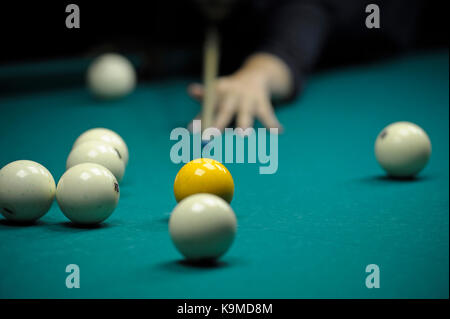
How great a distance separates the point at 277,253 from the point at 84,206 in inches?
23.5

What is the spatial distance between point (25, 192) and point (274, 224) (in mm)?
762

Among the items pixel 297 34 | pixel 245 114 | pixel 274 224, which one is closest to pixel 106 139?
pixel 274 224

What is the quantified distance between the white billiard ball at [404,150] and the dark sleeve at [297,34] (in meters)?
1.83

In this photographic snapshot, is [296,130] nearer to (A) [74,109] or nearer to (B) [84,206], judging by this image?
(A) [74,109]

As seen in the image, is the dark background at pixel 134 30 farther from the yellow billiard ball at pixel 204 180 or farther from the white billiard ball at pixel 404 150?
the yellow billiard ball at pixel 204 180

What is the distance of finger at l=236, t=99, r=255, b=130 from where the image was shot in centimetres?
354

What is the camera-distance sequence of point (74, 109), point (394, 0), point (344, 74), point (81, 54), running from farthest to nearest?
point (81, 54) < point (394, 0) < point (344, 74) < point (74, 109)

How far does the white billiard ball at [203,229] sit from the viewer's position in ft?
5.31

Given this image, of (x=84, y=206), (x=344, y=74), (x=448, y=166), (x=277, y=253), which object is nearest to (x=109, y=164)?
(x=84, y=206)

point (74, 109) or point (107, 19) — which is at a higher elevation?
point (107, 19)

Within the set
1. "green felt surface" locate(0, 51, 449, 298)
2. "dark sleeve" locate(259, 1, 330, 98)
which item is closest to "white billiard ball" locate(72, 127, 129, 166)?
"green felt surface" locate(0, 51, 449, 298)

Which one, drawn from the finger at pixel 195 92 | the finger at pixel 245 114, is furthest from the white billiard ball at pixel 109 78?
the finger at pixel 245 114

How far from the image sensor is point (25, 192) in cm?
199

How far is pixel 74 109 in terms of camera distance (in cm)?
419
